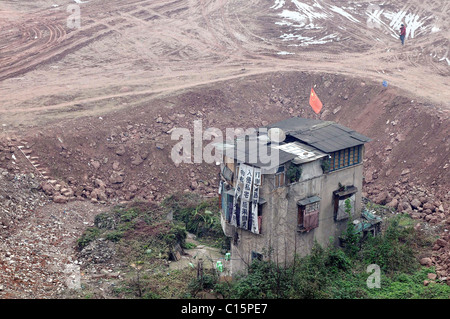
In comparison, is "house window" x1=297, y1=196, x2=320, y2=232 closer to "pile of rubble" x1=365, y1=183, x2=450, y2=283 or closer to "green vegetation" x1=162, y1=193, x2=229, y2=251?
"pile of rubble" x1=365, y1=183, x2=450, y2=283

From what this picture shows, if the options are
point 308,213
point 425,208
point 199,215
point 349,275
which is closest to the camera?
point 349,275

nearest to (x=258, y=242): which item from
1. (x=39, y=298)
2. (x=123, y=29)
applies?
(x=39, y=298)

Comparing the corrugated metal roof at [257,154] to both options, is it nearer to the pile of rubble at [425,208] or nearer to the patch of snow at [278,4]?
the pile of rubble at [425,208]

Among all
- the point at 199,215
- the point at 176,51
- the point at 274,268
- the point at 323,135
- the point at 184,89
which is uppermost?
the point at 176,51

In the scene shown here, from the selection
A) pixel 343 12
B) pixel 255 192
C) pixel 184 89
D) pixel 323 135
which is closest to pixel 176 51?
pixel 184 89

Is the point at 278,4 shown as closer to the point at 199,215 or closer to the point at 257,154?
the point at 199,215

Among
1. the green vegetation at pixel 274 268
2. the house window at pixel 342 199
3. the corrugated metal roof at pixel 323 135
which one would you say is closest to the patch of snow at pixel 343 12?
the corrugated metal roof at pixel 323 135
